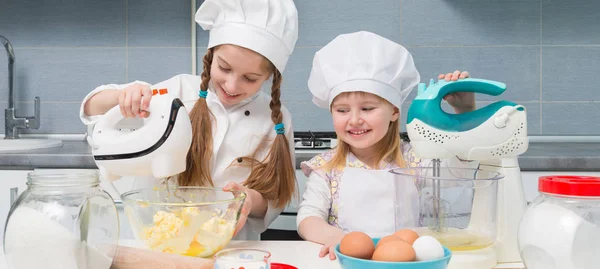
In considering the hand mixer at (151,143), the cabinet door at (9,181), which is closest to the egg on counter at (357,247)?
the hand mixer at (151,143)

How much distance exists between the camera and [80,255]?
0.65m

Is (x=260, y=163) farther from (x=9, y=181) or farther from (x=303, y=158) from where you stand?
(x=9, y=181)

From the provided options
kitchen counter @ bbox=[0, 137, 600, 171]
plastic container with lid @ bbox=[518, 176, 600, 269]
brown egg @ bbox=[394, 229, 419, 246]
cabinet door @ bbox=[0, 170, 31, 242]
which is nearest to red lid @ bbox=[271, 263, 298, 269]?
brown egg @ bbox=[394, 229, 419, 246]

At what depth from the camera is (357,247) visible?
667 mm

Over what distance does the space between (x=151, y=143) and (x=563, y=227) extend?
1.89 feet

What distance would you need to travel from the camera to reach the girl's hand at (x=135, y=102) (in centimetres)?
90

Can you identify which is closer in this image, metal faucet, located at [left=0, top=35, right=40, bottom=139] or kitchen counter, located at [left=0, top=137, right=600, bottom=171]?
kitchen counter, located at [left=0, top=137, right=600, bottom=171]

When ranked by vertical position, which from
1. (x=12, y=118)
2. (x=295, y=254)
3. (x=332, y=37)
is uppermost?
(x=332, y=37)

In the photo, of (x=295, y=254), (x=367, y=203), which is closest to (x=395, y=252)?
(x=295, y=254)

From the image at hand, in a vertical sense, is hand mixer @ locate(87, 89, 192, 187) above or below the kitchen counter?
above

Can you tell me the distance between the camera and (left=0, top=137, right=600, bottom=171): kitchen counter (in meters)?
1.55

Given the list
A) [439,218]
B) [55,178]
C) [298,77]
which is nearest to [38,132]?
[298,77]

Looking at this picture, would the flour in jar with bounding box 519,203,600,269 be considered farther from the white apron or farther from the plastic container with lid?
the white apron

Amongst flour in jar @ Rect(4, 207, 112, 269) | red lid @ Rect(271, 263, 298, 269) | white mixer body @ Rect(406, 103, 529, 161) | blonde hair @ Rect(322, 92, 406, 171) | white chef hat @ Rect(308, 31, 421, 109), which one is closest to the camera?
flour in jar @ Rect(4, 207, 112, 269)
